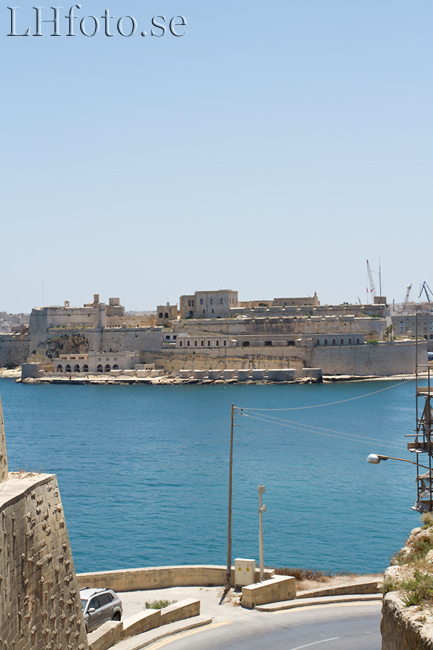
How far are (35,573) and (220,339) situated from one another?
51.1 m

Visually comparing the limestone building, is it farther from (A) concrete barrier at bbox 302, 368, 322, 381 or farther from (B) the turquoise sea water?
(B) the turquoise sea water

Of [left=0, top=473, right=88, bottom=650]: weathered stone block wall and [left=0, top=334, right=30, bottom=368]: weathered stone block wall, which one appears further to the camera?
[left=0, top=334, right=30, bottom=368]: weathered stone block wall

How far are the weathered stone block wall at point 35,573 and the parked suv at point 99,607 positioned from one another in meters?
1.54

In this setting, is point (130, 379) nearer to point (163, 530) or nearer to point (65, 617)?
point (163, 530)

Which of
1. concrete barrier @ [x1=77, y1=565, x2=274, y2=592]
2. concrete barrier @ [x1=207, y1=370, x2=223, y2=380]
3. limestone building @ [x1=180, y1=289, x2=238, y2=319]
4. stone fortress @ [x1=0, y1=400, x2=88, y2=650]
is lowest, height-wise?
concrete barrier @ [x1=77, y1=565, x2=274, y2=592]

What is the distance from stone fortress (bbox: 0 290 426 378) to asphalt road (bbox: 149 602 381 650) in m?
45.8

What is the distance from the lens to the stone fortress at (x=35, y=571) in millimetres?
5734

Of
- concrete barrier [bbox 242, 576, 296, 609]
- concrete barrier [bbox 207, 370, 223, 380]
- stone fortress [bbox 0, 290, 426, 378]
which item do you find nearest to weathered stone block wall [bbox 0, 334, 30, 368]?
stone fortress [bbox 0, 290, 426, 378]

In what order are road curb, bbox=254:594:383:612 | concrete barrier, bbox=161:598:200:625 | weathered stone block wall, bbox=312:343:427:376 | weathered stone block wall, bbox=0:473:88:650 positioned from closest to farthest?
weathered stone block wall, bbox=0:473:88:650
concrete barrier, bbox=161:598:200:625
road curb, bbox=254:594:383:612
weathered stone block wall, bbox=312:343:427:376

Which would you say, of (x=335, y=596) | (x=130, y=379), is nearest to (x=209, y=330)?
(x=130, y=379)

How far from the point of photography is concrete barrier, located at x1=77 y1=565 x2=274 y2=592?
1099 centimetres

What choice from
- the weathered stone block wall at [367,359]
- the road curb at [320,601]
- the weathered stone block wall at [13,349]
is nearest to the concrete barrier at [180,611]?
the road curb at [320,601]

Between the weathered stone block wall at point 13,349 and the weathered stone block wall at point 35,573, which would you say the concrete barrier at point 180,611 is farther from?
the weathered stone block wall at point 13,349

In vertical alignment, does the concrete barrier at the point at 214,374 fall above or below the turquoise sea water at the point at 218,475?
above
